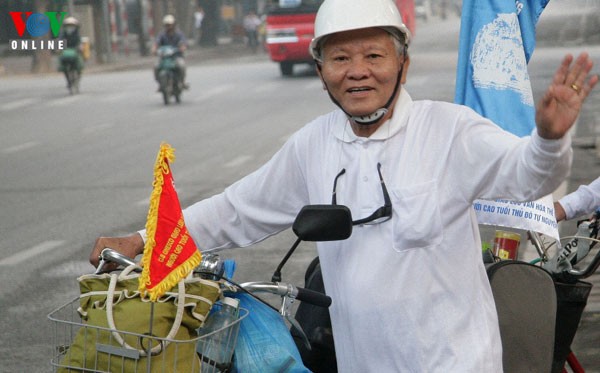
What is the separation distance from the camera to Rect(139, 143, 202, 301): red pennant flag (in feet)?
8.31

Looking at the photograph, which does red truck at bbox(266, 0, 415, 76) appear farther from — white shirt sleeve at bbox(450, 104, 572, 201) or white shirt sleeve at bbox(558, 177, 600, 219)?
white shirt sleeve at bbox(450, 104, 572, 201)

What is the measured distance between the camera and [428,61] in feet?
123

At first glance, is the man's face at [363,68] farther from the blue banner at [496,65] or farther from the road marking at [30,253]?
the road marking at [30,253]

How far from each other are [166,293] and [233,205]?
79cm

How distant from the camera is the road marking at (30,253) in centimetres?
905

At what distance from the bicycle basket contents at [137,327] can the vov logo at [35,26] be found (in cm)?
3893

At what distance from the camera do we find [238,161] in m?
14.7

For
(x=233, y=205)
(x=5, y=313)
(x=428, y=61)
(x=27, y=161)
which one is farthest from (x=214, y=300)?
(x=428, y=61)

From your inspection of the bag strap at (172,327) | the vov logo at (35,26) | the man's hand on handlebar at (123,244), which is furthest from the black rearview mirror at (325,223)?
the vov logo at (35,26)

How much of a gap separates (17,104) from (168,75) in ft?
12.7

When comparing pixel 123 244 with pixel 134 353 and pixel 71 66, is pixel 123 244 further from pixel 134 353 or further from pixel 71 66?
pixel 71 66

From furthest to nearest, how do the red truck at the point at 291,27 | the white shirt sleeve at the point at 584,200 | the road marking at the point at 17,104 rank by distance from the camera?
1. the red truck at the point at 291,27
2. the road marking at the point at 17,104
3. the white shirt sleeve at the point at 584,200

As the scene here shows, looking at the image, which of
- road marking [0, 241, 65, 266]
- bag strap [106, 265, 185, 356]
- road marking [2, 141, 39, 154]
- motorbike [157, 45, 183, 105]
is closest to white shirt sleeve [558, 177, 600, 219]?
bag strap [106, 265, 185, 356]

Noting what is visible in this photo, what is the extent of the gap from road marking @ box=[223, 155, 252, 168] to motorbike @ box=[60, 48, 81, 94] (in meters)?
14.0
